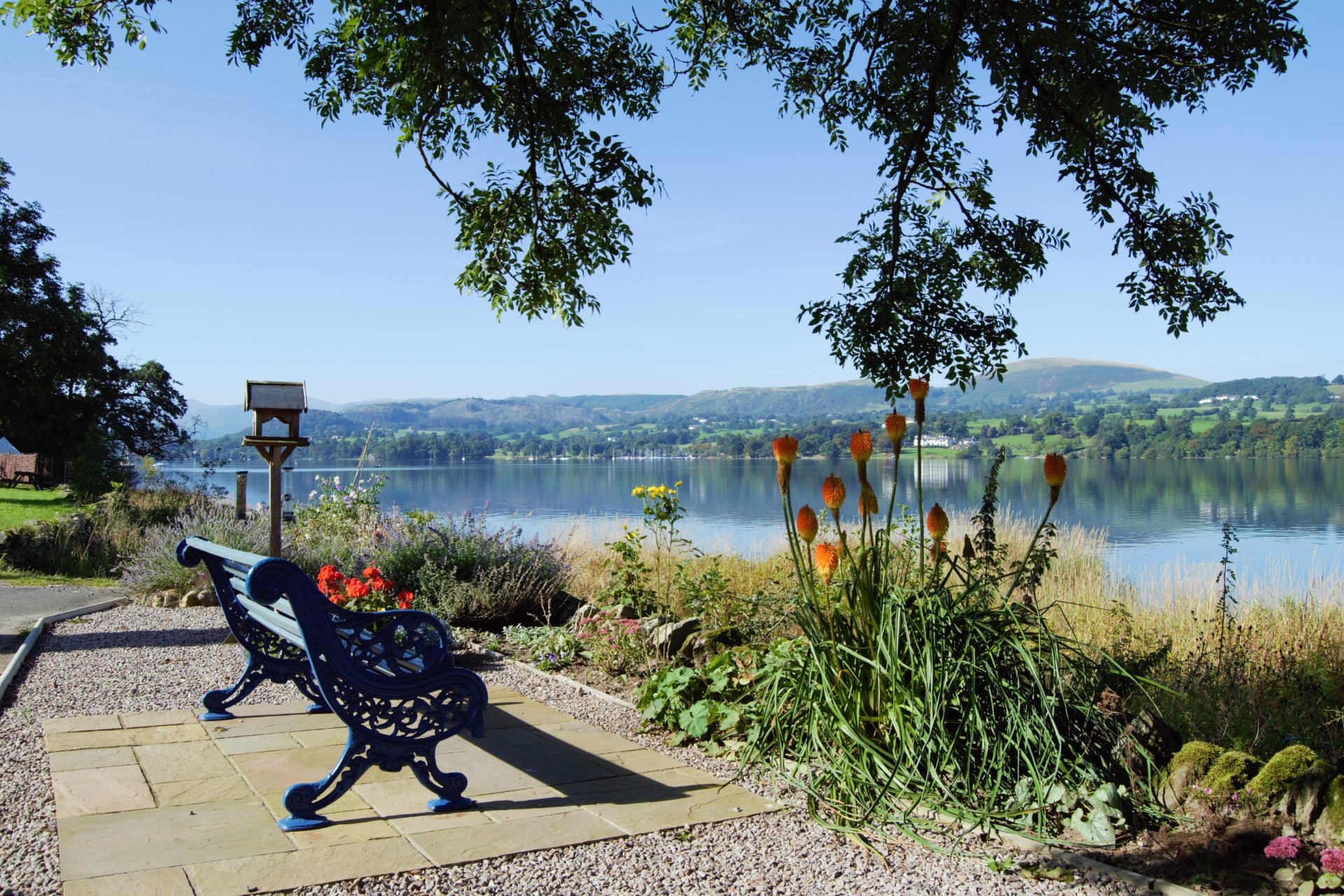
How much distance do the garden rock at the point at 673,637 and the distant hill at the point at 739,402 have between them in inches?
3759

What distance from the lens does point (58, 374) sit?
24.8m

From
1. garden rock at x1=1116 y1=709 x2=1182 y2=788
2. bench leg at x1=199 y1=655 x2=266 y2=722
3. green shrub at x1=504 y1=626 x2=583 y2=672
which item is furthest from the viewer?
green shrub at x1=504 y1=626 x2=583 y2=672

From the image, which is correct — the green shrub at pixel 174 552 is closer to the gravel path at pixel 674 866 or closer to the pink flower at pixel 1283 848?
the gravel path at pixel 674 866

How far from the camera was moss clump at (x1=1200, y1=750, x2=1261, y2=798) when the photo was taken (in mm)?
2945

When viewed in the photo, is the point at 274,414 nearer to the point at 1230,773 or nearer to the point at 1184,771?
the point at 1184,771

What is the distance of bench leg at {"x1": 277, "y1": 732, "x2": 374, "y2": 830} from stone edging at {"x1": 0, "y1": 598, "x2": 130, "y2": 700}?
281 cm

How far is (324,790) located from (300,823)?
0.11 meters

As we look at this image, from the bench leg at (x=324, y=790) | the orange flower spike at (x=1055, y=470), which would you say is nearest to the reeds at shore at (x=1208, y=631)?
the orange flower spike at (x=1055, y=470)

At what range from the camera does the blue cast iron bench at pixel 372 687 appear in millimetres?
2887

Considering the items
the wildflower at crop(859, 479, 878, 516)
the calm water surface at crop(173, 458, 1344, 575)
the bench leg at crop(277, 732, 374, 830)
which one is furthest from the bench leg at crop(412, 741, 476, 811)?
the calm water surface at crop(173, 458, 1344, 575)

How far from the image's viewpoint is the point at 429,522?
8.23 m

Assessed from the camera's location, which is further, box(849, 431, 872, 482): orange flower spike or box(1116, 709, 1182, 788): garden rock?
box(849, 431, 872, 482): orange flower spike

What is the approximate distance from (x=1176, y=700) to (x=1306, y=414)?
176 ft

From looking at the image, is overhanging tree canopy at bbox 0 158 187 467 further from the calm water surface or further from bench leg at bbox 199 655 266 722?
bench leg at bbox 199 655 266 722
